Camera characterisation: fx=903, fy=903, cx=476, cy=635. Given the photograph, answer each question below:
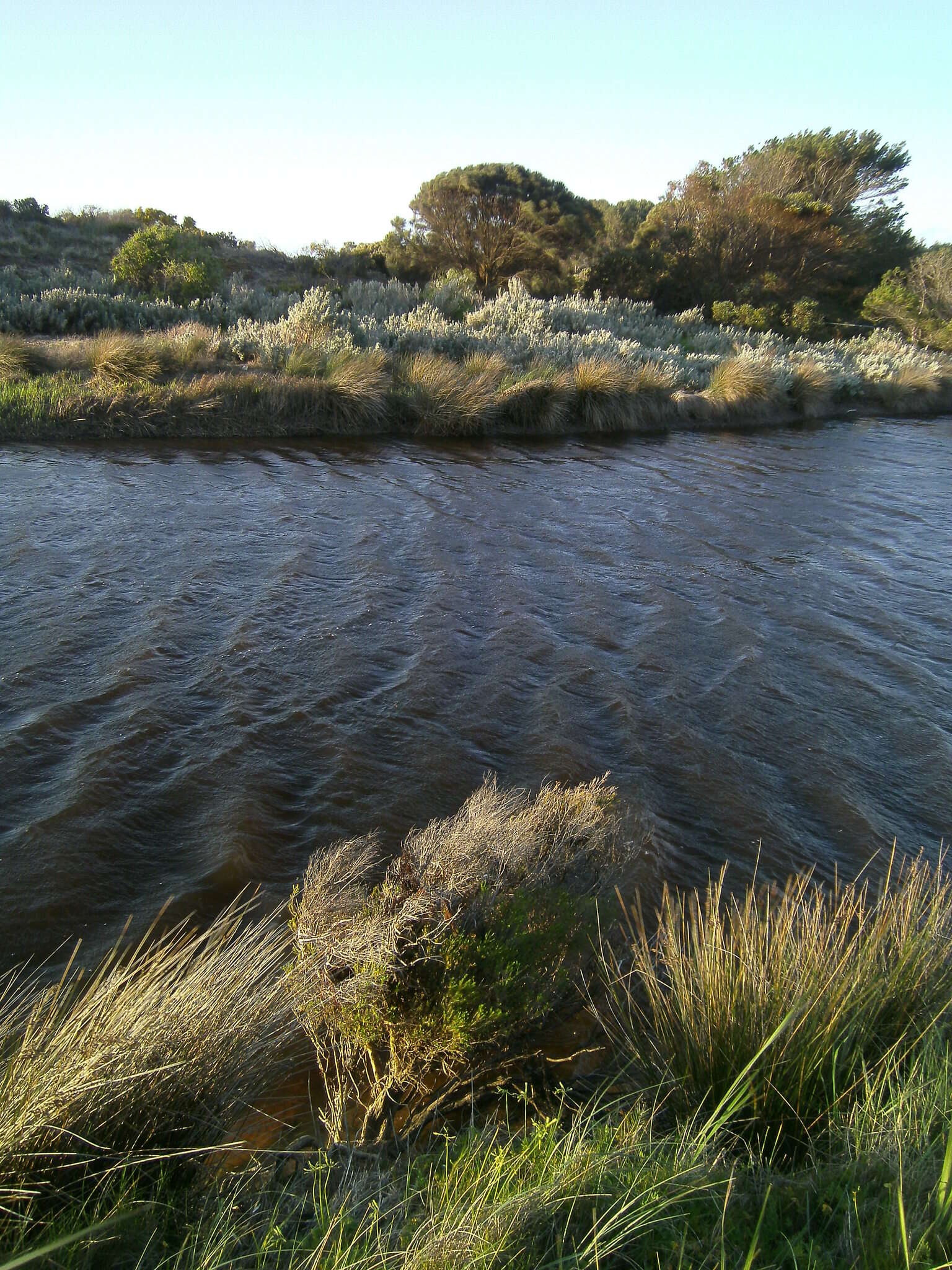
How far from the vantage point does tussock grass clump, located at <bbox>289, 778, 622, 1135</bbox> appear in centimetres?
327

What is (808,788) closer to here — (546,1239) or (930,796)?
(930,796)

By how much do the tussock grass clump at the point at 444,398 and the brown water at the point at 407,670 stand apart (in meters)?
2.91

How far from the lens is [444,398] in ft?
50.1

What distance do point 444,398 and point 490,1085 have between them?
13.2 m

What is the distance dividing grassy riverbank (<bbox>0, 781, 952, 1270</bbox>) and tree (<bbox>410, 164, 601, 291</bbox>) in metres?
28.2

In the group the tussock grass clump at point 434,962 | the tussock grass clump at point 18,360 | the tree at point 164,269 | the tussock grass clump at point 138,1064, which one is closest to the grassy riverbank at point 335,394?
the tussock grass clump at point 18,360

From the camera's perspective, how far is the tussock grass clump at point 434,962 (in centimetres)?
327

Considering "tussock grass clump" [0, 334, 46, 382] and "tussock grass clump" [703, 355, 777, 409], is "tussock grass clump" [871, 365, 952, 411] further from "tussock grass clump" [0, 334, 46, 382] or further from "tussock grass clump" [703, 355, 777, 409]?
"tussock grass clump" [0, 334, 46, 382]

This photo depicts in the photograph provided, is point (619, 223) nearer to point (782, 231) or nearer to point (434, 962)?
point (782, 231)

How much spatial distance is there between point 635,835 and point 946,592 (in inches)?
261

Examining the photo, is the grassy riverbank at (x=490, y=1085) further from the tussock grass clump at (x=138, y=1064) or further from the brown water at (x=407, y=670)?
the brown water at (x=407, y=670)

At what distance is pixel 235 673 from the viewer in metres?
6.66

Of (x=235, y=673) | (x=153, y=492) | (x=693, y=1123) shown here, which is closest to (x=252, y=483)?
(x=153, y=492)

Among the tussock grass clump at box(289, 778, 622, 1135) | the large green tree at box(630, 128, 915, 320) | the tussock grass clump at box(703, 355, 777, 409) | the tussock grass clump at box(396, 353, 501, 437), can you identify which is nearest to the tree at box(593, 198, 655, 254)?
the large green tree at box(630, 128, 915, 320)
